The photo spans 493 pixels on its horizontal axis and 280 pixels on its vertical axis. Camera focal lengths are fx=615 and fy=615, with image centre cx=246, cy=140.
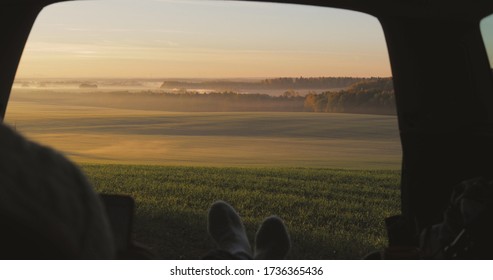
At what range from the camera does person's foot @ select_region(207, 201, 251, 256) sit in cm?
→ 218

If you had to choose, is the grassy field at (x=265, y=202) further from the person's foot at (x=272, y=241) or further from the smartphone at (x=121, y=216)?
the smartphone at (x=121, y=216)

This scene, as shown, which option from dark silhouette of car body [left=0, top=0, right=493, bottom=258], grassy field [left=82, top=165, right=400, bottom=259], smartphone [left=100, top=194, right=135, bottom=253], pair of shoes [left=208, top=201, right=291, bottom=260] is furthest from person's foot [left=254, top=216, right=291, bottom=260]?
grassy field [left=82, top=165, right=400, bottom=259]

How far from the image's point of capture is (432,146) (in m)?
2.31

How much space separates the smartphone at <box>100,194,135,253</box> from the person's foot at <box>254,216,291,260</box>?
35.4 inches

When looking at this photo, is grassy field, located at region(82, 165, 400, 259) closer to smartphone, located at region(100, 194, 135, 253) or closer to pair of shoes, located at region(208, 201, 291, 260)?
pair of shoes, located at region(208, 201, 291, 260)

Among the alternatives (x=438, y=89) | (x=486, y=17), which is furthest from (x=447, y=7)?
(x=438, y=89)

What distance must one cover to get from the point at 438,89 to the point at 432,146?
216mm

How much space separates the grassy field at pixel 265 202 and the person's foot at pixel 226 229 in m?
1.35

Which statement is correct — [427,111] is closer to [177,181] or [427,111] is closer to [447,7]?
[447,7]

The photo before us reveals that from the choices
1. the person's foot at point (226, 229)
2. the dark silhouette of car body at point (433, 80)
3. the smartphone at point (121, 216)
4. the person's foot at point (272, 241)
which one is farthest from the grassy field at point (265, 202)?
the smartphone at point (121, 216)

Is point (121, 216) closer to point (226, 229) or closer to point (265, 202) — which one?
point (226, 229)

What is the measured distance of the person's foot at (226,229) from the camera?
2.18 metres

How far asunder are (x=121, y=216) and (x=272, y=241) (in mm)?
992

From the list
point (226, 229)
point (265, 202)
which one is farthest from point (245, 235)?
point (265, 202)
